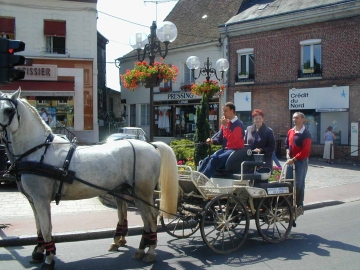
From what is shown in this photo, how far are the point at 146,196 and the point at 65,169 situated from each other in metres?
1.26

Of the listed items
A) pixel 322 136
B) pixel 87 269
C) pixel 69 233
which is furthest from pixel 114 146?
pixel 322 136

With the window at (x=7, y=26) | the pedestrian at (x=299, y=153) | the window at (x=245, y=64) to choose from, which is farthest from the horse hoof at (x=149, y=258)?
the window at (x=7, y=26)

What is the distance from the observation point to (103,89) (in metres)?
36.2

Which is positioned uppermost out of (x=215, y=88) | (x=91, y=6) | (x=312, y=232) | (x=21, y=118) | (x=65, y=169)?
(x=91, y=6)

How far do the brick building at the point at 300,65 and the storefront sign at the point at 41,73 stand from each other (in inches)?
393

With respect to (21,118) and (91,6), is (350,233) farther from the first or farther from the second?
(91,6)

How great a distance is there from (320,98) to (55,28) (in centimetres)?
1453

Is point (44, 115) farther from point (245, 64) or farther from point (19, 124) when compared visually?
point (19, 124)

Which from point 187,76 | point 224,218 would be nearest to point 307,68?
point 187,76

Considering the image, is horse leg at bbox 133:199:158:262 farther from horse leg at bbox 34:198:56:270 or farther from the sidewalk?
the sidewalk

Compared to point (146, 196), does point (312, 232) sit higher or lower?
lower

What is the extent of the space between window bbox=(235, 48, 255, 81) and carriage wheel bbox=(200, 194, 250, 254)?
61.4 ft

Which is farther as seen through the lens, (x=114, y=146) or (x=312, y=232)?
(x=312, y=232)

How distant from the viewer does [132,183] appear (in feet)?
20.3
